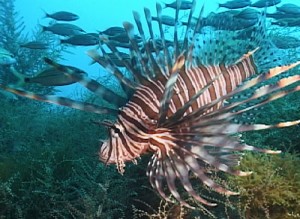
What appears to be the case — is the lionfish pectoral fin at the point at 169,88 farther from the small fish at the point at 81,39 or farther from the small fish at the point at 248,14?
the small fish at the point at 248,14

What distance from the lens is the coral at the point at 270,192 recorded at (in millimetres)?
2727

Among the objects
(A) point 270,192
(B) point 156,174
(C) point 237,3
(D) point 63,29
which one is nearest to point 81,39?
(D) point 63,29

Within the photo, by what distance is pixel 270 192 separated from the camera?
9.09 feet

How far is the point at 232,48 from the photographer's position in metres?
3.37

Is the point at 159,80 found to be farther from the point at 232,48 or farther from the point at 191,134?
the point at 232,48

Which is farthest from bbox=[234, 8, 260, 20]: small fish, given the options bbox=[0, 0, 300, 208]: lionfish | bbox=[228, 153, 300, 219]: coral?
bbox=[228, 153, 300, 219]: coral

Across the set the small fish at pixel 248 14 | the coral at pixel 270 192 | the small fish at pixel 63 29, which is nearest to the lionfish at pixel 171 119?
the coral at pixel 270 192

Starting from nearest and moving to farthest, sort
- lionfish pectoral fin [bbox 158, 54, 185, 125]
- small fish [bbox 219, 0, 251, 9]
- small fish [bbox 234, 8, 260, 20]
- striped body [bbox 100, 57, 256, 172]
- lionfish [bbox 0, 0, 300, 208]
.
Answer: lionfish pectoral fin [bbox 158, 54, 185, 125] < lionfish [bbox 0, 0, 300, 208] < striped body [bbox 100, 57, 256, 172] < small fish [bbox 234, 8, 260, 20] < small fish [bbox 219, 0, 251, 9]

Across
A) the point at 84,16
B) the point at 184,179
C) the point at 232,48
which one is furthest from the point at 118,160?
the point at 84,16

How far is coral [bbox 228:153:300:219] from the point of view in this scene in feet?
8.95

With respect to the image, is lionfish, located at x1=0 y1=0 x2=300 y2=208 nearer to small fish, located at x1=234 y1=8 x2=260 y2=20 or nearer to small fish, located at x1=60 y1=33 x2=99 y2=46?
small fish, located at x1=60 y1=33 x2=99 y2=46

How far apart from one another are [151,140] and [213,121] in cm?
42

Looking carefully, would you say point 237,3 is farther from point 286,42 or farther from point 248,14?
point 286,42

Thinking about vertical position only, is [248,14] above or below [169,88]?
above
